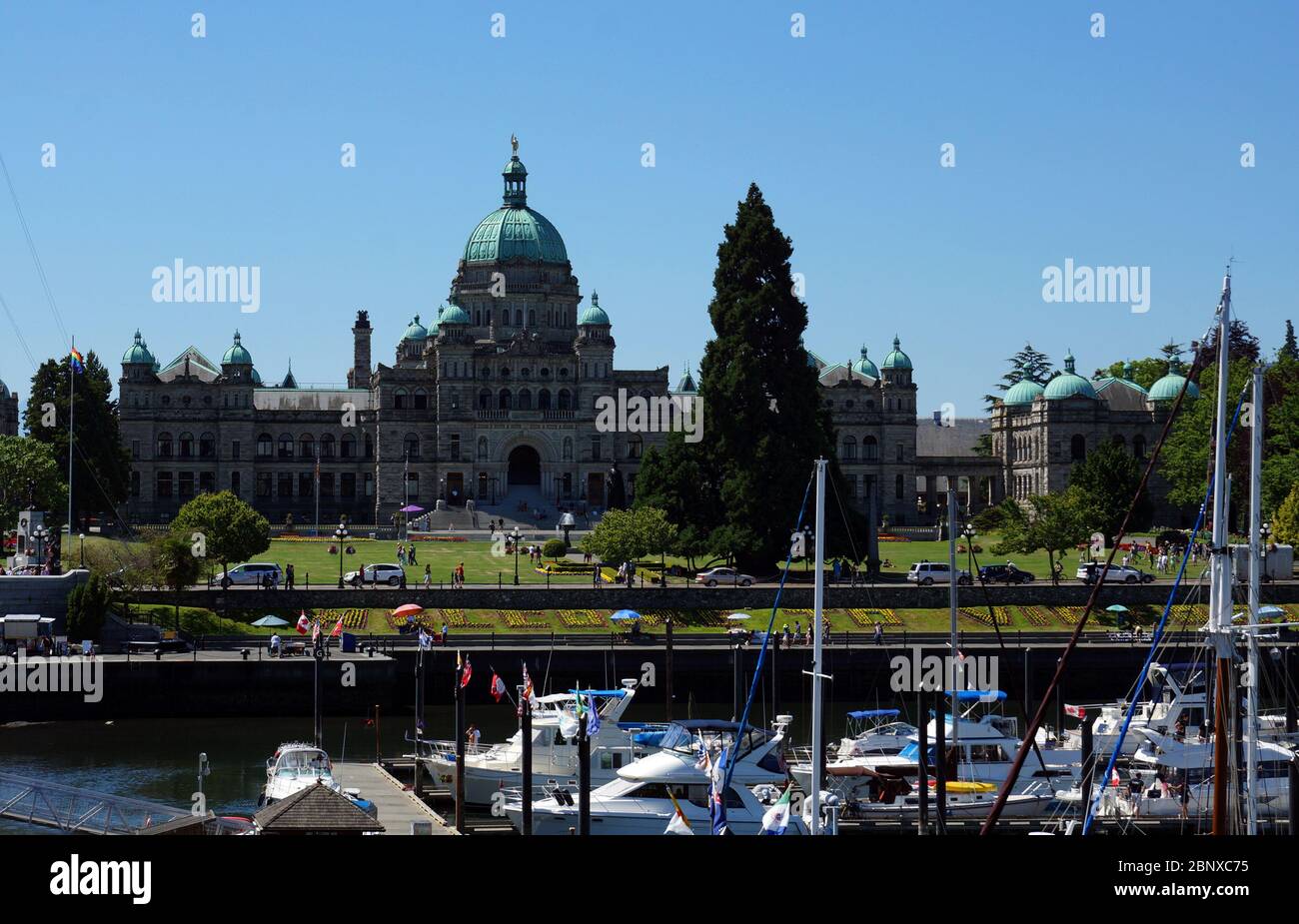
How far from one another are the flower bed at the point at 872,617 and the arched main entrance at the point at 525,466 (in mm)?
64258

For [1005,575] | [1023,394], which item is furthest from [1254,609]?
[1023,394]

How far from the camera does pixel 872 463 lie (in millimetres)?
143000

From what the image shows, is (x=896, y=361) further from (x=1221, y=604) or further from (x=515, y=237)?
(x=1221, y=604)

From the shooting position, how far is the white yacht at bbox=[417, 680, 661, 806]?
4500 centimetres

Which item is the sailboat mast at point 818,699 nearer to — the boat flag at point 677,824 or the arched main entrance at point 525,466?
the boat flag at point 677,824

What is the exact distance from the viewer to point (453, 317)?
136 metres

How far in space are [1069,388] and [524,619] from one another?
75860mm

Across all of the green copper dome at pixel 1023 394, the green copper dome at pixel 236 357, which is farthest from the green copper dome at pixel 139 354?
the green copper dome at pixel 1023 394

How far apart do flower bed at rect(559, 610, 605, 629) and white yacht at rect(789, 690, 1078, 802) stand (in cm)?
2813

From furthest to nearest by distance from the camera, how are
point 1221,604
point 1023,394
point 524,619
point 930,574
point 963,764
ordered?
point 1023,394 → point 930,574 → point 524,619 → point 963,764 → point 1221,604
